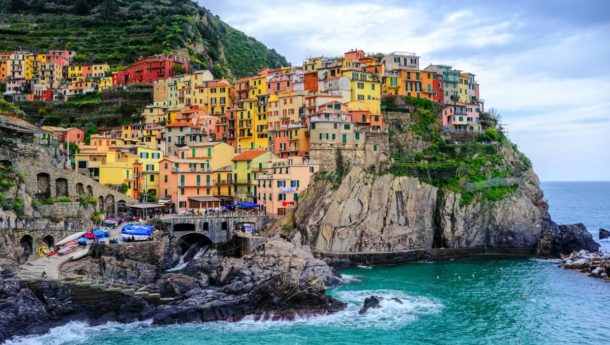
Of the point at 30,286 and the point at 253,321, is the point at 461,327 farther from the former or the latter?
the point at 30,286

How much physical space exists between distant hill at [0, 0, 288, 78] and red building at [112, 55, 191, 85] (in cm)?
593

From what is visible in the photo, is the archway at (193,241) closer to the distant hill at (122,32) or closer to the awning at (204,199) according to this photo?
the awning at (204,199)

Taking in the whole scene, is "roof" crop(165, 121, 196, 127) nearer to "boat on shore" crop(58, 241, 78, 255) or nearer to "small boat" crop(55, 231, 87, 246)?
"small boat" crop(55, 231, 87, 246)

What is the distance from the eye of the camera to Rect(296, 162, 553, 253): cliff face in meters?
66.2

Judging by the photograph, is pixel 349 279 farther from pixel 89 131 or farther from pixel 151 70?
pixel 151 70

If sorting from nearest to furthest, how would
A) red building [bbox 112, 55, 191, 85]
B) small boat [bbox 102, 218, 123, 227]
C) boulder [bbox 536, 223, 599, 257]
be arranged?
1. small boat [bbox 102, 218, 123, 227]
2. boulder [bbox 536, 223, 599, 257]
3. red building [bbox 112, 55, 191, 85]

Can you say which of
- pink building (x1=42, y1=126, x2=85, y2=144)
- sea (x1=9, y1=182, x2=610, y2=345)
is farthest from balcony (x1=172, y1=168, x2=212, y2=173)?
sea (x1=9, y1=182, x2=610, y2=345)

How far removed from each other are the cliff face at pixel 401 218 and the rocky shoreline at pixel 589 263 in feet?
19.1

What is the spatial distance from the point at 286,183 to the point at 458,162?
20820 millimetres

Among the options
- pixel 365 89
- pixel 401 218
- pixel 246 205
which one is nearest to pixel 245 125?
pixel 365 89

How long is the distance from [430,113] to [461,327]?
44041mm

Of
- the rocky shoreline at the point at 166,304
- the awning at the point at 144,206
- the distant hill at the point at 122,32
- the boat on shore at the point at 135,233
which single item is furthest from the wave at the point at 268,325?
the distant hill at the point at 122,32

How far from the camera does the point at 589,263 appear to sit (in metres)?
61.7

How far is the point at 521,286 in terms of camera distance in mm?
55000
